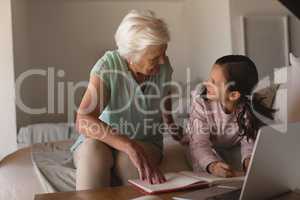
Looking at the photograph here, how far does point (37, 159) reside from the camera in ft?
4.31

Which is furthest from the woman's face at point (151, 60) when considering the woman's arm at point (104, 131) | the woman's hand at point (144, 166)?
the woman's hand at point (144, 166)

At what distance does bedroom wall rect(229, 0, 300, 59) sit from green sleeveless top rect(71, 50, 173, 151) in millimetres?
1505

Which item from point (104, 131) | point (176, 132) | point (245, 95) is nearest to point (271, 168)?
point (104, 131)

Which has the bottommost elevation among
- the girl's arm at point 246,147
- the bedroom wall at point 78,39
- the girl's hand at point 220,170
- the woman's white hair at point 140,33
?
the girl's hand at point 220,170

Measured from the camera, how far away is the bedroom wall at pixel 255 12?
271 centimetres

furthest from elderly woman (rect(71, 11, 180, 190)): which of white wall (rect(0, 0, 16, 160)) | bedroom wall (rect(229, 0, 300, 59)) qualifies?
white wall (rect(0, 0, 16, 160))

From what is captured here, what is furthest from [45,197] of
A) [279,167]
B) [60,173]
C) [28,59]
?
[28,59]

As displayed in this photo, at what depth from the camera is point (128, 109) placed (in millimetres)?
1282

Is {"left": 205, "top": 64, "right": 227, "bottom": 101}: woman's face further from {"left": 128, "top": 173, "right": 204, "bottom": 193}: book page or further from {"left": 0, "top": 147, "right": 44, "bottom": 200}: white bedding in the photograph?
{"left": 0, "top": 147, "right": 44, "bottom": 200}: white bedding

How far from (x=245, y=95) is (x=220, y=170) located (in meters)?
0.36

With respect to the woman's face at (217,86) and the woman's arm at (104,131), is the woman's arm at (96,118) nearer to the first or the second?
the woman's arm at (104,131)

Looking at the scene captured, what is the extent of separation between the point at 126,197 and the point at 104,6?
270cm

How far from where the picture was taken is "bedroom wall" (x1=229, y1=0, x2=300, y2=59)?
2.71 meters

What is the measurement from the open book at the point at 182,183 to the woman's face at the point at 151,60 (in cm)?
39
